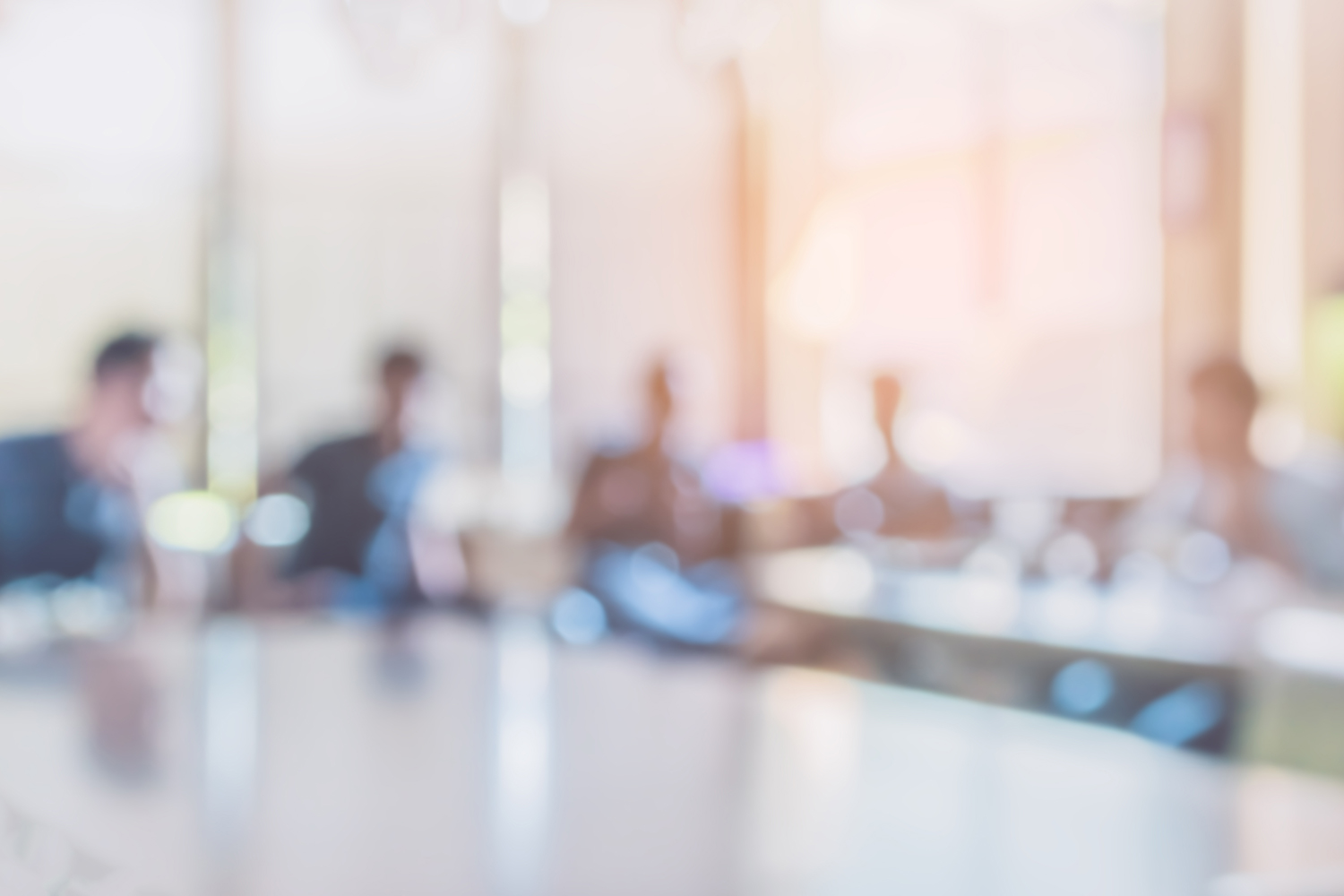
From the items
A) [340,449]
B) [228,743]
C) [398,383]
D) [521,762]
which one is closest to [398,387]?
[398,383]

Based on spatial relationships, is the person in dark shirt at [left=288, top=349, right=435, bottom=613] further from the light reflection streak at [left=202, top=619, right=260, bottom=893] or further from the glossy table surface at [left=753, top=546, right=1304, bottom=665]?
the light reflection streak at [left=202, top=619, right=260, bottom=893]

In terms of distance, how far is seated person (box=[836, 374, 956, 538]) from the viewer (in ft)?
15.0

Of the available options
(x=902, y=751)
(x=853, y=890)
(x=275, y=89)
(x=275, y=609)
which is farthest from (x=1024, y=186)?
(x=853, y=890)

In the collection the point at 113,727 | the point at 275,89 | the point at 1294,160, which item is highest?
the point at 275,89

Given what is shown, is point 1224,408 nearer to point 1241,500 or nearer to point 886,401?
point 1241,500

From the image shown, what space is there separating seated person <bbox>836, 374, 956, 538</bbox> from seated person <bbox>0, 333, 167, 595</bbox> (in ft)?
8.46

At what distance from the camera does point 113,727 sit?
4.74 ft

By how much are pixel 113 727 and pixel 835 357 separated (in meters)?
5.11

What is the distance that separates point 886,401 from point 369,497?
2036 mm

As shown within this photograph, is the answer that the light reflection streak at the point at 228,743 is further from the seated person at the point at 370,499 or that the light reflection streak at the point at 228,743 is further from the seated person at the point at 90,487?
the seated person at the point at 370,499

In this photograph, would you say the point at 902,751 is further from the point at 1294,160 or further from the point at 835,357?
the point at 835,357

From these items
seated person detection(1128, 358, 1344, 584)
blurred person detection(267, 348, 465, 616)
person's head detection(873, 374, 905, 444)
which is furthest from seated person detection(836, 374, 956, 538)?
blurred person detection(267, 348, 465, 616)

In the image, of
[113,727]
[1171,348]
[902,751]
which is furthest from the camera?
[1171,348]

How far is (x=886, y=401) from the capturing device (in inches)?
185
